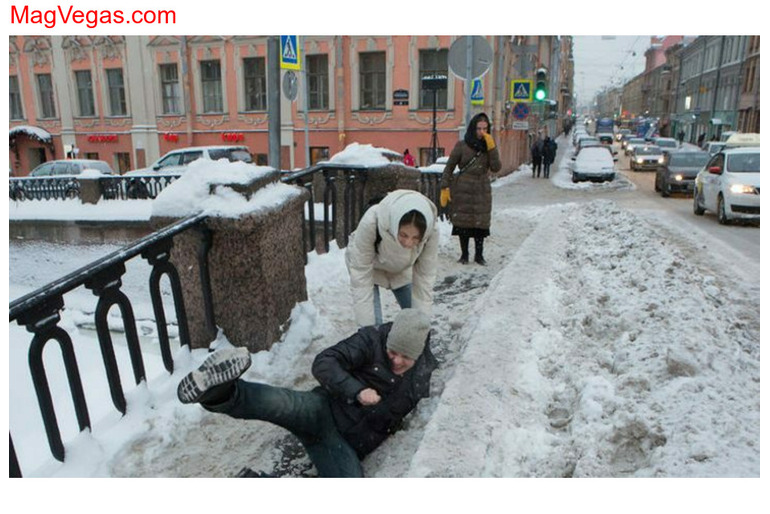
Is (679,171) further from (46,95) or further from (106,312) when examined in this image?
(46,95)

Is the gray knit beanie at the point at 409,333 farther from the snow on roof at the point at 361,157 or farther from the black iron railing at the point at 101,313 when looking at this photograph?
the snow on roof at the point at 361,157

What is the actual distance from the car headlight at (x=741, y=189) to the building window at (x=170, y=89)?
22345 mm

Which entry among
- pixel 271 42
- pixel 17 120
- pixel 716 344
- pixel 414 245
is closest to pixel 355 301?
pixel 414 245

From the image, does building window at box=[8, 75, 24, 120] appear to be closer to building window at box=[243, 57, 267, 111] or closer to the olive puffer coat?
building window at box=[243, 57, 267, 111]

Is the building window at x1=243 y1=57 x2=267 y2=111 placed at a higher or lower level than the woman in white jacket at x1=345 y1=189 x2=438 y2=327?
higher

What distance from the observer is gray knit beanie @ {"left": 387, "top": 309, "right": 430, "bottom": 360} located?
2.49 metres

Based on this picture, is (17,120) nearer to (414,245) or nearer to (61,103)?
(61,103)

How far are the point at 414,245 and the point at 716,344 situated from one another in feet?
6.05

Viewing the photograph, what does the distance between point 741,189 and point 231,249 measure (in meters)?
9.74

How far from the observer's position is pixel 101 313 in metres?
2.90

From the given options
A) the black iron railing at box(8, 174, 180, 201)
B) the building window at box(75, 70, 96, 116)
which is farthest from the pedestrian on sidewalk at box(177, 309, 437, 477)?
the building window at box(75, 70, 96, 116)

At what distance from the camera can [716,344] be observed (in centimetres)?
302

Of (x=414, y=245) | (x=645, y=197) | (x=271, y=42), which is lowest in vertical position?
(x=645, y=197)

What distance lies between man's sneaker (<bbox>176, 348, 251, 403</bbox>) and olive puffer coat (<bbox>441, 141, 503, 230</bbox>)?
13.3 ft
